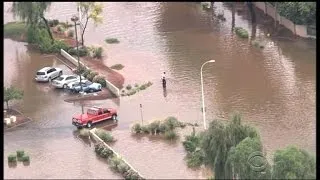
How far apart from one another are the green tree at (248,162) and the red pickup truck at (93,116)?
14.7 m

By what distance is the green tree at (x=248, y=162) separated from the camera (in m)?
32.5

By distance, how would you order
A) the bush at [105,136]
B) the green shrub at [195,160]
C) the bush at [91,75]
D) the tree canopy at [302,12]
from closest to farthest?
the green shrub at [195,160], the bush at [105,136], the bush at [91,75], the tree canopy at [302,12]

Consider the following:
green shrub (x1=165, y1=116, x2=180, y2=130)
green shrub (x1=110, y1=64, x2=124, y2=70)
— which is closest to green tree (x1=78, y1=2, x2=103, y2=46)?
green shrub (x1=110, y1=64, x2=124, y2=70)

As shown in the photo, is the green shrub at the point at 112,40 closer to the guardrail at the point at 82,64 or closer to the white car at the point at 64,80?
the guardrail at the point at 82,64

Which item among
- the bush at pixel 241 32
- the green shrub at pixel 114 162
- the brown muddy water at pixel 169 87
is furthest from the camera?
the bush at pixel 241 32

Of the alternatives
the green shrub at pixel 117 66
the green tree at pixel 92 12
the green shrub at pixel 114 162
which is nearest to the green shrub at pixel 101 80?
the green shrub at pixel 117 66

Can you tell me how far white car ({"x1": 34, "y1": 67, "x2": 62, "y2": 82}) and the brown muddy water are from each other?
470mm

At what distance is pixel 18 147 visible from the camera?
44.1 metres

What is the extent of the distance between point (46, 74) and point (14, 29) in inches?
500

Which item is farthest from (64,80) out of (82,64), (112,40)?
(112,40)

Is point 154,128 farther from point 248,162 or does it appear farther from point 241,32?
point 241,32

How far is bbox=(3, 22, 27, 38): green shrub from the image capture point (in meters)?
64.8

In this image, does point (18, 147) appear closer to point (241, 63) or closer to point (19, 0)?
point (19, 0)

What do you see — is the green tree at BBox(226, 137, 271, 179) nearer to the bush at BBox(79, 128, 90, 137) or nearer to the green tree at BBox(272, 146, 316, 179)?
the green tree at BBox(272, 146, 316, 179)
